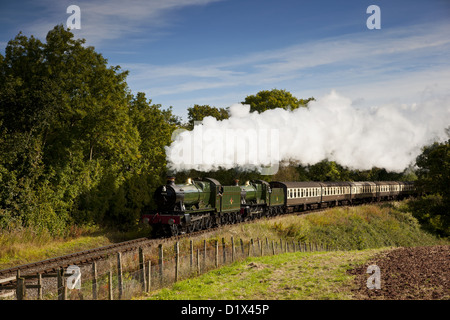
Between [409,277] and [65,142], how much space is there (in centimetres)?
2030

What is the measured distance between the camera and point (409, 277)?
12.1 meters

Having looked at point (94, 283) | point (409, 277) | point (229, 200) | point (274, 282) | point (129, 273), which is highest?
point (229, 200)

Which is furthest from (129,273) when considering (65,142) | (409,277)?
(65,142)

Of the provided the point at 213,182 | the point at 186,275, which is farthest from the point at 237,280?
the point at 213,182

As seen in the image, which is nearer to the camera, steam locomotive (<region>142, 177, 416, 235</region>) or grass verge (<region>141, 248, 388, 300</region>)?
grass verge (<region>141, 248, 388, 300</region>)

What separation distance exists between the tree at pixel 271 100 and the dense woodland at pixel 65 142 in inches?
791

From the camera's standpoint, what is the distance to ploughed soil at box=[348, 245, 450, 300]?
10484 mm

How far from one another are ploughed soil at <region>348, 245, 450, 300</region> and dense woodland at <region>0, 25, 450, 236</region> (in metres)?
17.3

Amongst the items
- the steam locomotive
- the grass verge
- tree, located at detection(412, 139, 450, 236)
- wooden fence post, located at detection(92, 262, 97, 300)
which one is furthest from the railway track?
tree, located at detection(412, 139, 450, 236)

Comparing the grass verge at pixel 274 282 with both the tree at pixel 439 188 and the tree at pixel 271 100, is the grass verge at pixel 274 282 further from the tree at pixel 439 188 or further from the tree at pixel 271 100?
the tree at pixel 271 100

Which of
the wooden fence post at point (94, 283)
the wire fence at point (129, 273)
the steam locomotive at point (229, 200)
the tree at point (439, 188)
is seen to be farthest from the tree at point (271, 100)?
the wooden fence post at point (94, 283)

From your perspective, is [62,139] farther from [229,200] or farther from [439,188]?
[439,188]

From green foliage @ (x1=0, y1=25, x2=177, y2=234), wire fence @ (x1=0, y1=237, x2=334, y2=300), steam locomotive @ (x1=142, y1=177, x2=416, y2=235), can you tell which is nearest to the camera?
wire fence @ (x1=0, y1=237, x2=334, y2=300)

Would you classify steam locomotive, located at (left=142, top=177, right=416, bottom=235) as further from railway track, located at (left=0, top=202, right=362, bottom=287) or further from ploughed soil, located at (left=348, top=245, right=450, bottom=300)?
ploughed soil, located at (left=348, top=245, right=450, bottom=300)
